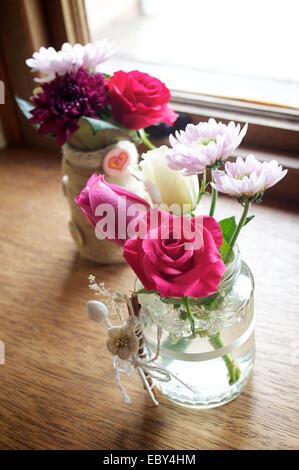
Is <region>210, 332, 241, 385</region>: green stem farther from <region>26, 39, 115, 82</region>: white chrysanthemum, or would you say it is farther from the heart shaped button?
<region>26, 39, 115, 82</region>: white chrysanthemum

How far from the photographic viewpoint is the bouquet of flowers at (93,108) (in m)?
0.63

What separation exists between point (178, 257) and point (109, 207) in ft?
0.29

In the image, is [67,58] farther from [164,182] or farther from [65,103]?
[164,182]

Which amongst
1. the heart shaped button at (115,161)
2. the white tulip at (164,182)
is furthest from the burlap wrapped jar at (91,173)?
the white tulip at (164,182)

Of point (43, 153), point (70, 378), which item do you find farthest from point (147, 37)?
point (70, 378)

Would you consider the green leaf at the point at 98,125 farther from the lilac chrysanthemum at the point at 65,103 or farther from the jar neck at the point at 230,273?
the jar neck at the point at 230,273

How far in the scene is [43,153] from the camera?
106 centimetres

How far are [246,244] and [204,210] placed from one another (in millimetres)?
98

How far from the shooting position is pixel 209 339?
1.74 ft

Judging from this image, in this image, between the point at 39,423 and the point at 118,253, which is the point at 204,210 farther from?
the point at 39,423

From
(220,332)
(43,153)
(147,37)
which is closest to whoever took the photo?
(220,332)

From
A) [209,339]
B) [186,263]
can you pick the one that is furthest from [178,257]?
[209,339]

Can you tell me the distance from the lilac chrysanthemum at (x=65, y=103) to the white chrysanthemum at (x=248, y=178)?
0.29 m

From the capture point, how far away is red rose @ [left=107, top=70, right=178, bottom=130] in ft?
2.11
